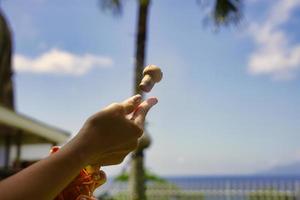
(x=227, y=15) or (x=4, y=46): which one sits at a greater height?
(x=227, y=15)

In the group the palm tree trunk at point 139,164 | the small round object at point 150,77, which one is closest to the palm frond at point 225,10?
the palm tree trunk at point 139,164

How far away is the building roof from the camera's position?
10.0 metres

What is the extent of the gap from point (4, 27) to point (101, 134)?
11.1 m

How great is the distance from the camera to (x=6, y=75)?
11.8 m

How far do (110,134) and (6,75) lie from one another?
11.3m

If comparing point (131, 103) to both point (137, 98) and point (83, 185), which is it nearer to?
point (137, 98)

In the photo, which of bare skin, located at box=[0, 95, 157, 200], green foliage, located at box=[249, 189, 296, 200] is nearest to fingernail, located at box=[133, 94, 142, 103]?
bare skin, located at box=[0, 95, 157, 200]

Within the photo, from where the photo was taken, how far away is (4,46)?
11633 millimetres

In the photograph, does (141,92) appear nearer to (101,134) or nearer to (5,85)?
(101,134)

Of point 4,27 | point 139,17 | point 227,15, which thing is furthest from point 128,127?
point 4,27

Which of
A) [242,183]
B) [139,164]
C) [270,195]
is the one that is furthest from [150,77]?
[242,183]

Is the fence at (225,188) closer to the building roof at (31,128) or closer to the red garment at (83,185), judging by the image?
the building roof at (31,128)

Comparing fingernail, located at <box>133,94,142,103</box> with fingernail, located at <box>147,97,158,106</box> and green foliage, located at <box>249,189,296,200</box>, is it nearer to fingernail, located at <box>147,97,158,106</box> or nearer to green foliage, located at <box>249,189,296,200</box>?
fingernail, located at <box>147,97,158,106</box>

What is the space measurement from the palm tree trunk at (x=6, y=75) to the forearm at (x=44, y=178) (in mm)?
10637
